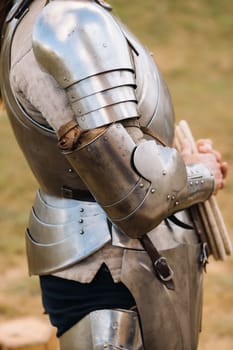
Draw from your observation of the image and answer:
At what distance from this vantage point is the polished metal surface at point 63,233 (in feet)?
6.95

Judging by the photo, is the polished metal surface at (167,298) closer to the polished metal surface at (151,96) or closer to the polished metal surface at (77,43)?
the polished metal surface at (151,96)

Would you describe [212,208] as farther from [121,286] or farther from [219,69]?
[219,69]

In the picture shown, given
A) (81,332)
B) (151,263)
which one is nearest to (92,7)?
(151,263)

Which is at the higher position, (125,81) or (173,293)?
(125,81)

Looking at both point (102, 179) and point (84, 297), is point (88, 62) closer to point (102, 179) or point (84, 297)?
point (102, 179)

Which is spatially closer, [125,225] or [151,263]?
[125,225]

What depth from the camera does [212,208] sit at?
2.46m

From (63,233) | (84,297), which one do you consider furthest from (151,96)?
(84,297)

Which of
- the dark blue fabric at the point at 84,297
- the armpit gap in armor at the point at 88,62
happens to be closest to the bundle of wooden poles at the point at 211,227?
the dark blue fabric at the point at 84,297

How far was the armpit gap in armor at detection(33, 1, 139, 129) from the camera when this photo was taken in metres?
1.90

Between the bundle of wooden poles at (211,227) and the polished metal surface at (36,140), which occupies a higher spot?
the polished metal surface at (36,140)

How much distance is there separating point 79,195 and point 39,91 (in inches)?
12.1

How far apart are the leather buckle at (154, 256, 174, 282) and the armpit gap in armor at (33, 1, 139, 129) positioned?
1.32ft

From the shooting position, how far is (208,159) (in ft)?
7.85
